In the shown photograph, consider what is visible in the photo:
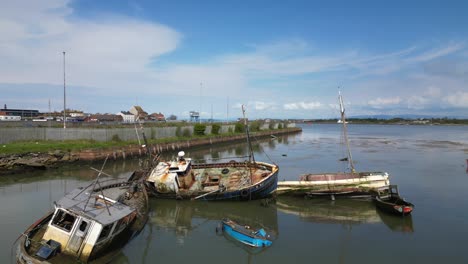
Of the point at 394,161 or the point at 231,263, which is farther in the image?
the point at 394,161

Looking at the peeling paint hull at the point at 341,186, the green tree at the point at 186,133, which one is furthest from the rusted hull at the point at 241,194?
the green tree at the point at 186,133

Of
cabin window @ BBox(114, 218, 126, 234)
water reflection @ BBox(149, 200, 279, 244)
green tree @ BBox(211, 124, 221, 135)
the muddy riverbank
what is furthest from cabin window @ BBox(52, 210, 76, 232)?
green tree @ BBox(211, 124, 221, 135)

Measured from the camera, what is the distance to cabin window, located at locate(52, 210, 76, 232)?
45.5ft

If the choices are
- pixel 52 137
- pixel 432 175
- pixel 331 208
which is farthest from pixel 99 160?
pixel 432 175

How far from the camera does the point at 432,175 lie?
111 feet

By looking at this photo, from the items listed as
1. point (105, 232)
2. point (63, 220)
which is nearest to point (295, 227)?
point (105, 232)

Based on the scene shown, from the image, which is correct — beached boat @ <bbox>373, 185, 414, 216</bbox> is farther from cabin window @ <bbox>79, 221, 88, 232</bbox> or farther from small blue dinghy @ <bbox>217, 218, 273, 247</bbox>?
cabin window @ <bbox>79, 221, 88, 232</bbox>

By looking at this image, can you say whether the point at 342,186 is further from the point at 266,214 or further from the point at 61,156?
the point at 61,156

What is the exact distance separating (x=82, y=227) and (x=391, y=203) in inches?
694

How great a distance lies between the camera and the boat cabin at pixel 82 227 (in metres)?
13.0

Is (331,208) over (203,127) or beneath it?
beneath

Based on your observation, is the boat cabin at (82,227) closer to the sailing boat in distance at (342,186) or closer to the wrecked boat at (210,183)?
the wrecked boat at (210,183)

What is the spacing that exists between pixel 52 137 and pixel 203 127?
106 feet

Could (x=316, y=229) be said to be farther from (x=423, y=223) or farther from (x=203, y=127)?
(x=203, y=127)
